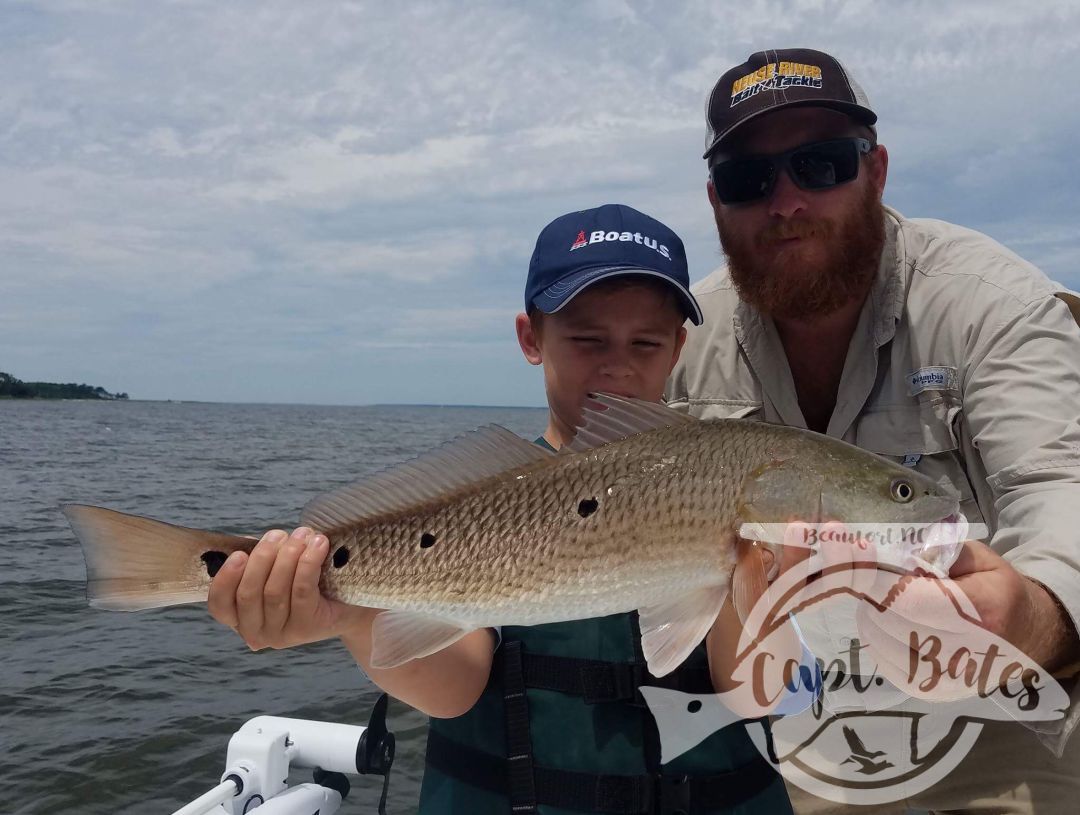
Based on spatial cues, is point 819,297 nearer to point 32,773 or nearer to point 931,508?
point 931,508

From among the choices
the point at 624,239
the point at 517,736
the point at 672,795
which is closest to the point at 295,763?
the point at 517,736

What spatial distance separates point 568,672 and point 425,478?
0.94 metres

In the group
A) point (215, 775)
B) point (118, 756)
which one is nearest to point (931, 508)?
point (215, 775)

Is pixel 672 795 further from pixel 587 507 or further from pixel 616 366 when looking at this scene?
pixel 616 366

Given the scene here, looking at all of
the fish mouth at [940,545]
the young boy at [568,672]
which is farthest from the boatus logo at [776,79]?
the fish mouth at [940,545]

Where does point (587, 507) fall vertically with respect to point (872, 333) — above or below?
below

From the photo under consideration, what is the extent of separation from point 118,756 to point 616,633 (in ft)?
20.0

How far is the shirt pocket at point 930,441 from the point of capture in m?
3.79

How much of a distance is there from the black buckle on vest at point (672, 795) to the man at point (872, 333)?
2.59 ft

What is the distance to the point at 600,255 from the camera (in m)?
3.31

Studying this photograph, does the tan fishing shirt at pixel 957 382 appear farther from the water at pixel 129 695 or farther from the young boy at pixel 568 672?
the water at pixel 129 695

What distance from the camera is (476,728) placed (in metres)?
3.06

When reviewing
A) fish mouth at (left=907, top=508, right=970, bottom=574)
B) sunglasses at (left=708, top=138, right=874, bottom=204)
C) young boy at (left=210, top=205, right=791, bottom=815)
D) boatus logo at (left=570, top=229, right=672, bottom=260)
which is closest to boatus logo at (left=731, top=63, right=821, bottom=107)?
sunglasses at (left=708, top=138, right=874, bottom=204)

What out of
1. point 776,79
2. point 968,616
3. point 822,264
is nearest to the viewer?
point 968,616
